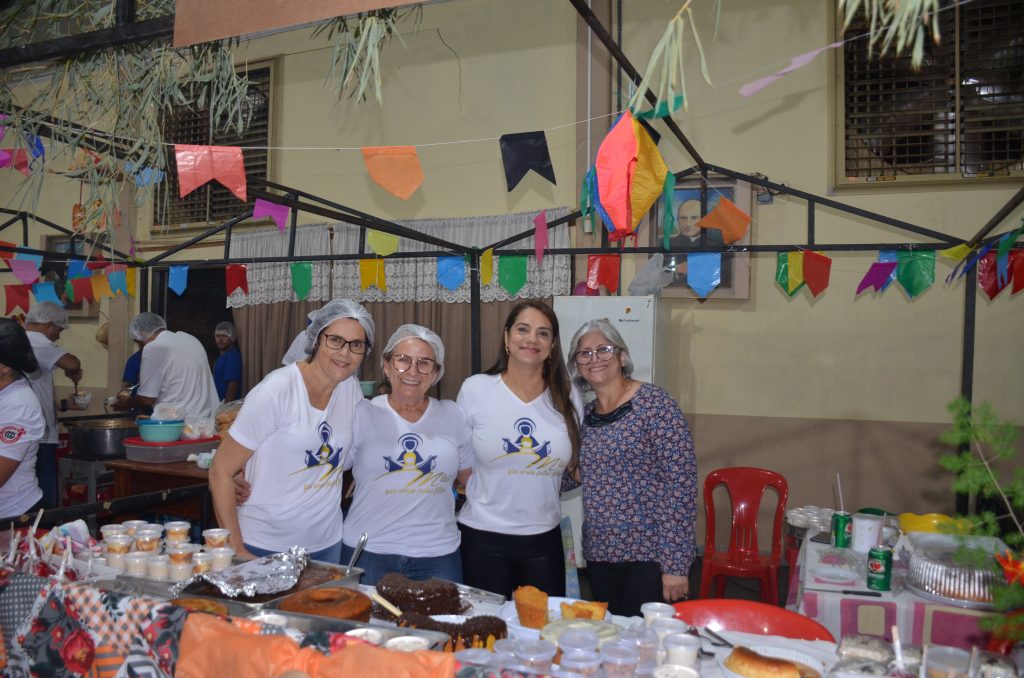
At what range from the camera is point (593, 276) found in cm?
547

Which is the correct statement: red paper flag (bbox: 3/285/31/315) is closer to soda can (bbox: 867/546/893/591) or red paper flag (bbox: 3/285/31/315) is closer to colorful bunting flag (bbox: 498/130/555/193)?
colorful bunting flag (bbox: 498/130/555/193)

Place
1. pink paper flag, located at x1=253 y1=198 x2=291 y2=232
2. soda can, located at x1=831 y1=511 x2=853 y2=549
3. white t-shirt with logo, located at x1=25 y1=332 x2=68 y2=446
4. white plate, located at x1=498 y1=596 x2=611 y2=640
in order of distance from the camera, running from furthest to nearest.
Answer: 1. white t-shirt with logo, located at x1=25 y1=332 x2=68 y2=446
2. pink paper flag, located at x1=253 y1=198 x2=291 y2=232
3. soda can, located at x1=831 y1=511 x2=853 y2=549
4. white plate, located at x1=498 y1=596 x2=611 y2=640

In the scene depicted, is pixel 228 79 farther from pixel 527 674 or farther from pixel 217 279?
pixel 217 279

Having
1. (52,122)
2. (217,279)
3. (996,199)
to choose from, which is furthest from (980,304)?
(217,279)

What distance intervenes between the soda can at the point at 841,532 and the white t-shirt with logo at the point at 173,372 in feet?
15.7

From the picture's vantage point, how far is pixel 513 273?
17.0 ft

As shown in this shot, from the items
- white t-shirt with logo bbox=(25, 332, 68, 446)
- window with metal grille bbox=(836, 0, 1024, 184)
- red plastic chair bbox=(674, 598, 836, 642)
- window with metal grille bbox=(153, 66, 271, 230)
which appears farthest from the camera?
window with metal grille bbox=(153, 66, 271, 230)

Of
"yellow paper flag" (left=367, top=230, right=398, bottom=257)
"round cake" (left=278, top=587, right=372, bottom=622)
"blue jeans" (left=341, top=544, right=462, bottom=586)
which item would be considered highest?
"yellow paper flag" (left=367, top=230, right=398, bottom=257)

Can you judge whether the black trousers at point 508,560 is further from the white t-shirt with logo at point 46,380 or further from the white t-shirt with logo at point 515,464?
the white t-shirt with logo at point 46,380

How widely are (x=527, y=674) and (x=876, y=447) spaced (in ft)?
17.1

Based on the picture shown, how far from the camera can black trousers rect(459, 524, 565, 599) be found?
2801 mm

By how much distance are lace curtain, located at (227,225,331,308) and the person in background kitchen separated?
1829 millimetres

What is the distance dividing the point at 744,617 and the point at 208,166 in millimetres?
2590

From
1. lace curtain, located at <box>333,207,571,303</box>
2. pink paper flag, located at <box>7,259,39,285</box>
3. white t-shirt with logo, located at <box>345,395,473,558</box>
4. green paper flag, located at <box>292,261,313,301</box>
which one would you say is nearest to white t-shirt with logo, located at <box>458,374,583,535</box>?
white t-shirt with logo, located at <box>345,395,473,558</box>
